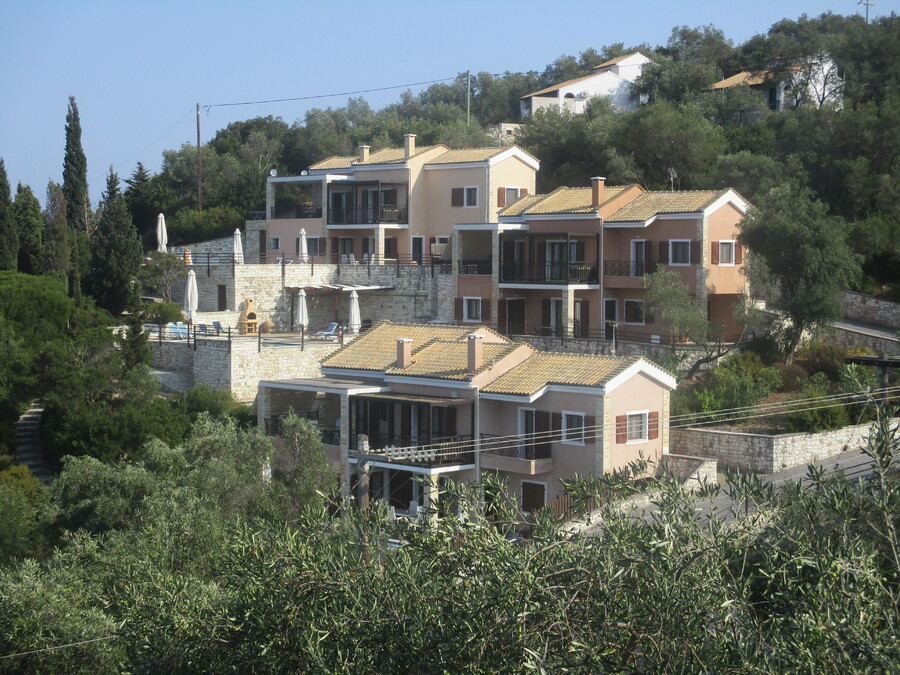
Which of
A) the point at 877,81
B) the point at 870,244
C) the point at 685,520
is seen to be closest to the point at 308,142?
the point at 877,81

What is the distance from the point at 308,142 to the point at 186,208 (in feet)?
46.9

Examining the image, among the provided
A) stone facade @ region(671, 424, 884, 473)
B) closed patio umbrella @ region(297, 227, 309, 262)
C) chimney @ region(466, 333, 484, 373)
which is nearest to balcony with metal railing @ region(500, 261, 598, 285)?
closed patio umbrella @ region(297, 227, 309, 262)

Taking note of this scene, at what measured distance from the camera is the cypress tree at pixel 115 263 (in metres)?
43.6

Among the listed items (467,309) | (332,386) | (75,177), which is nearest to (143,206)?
(75,177)

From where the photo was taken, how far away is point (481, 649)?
1211cm

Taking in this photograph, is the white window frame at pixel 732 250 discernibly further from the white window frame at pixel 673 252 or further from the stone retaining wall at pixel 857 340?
the stone retaining wall at pixel 857 340

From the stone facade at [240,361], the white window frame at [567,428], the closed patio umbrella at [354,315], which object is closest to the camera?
the white window frame at [567,428]

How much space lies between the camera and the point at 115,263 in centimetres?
4350

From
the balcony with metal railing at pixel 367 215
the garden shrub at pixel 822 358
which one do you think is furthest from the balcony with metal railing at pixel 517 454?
the balcony with metal railing at pixel 367 215

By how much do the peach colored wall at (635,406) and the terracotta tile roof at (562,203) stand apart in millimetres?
11886

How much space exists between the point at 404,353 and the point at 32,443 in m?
11.8

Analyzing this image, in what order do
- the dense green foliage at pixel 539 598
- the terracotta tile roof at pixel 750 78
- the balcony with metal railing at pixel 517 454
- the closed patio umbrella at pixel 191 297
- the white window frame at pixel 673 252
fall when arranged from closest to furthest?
1. the dense green foliage at pixel 539 598
2. the balcony with metal railing at pixel 517 454
3. the white window frame at pixel 673 252
4. the closed patio umbrella at pixel 191 297
5. the terracotta tile roof at pixel 750 78

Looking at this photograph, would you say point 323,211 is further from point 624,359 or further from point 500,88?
point 500,88

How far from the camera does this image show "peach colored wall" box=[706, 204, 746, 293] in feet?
128
